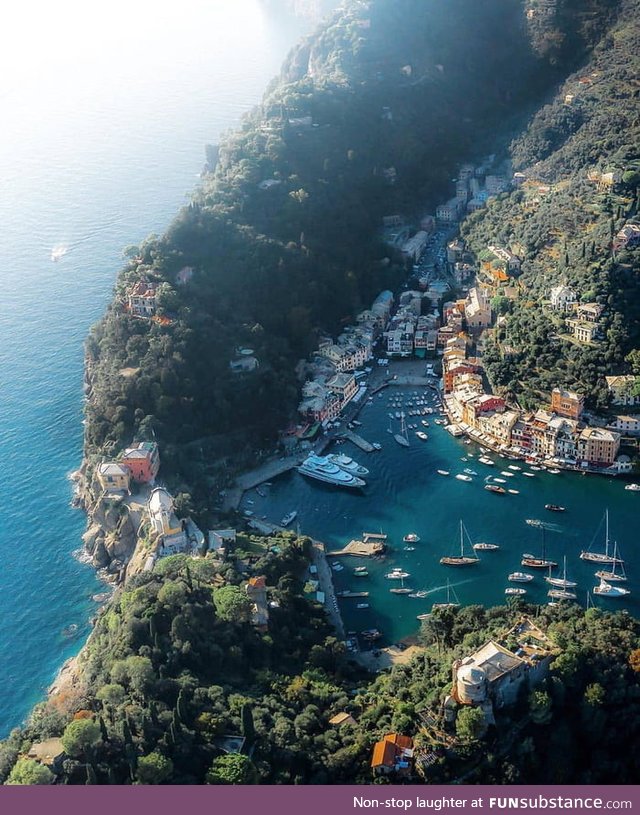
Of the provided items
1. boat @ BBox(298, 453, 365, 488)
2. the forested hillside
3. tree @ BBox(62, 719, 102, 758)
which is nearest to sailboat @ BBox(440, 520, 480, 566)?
boat @ BBox(298, 453, 365, 488)

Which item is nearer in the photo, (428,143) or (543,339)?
(543,339)

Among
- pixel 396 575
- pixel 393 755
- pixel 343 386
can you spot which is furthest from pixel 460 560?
pixel 343 386

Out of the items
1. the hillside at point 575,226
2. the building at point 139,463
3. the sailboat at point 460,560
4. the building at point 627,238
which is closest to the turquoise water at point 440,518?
the sailboat at point 460,560

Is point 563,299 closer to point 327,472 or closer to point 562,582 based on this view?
point 327,472

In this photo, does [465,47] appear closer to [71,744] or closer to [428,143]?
[428,143]

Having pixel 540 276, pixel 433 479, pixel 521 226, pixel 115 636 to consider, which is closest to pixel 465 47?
pixel 521 226

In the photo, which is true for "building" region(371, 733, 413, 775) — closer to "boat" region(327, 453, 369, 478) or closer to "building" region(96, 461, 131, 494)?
"building" region(96, 461, 131, 494)

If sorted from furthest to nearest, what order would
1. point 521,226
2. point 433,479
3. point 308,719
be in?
point 521,226 < point 433,479 < point 308,719
